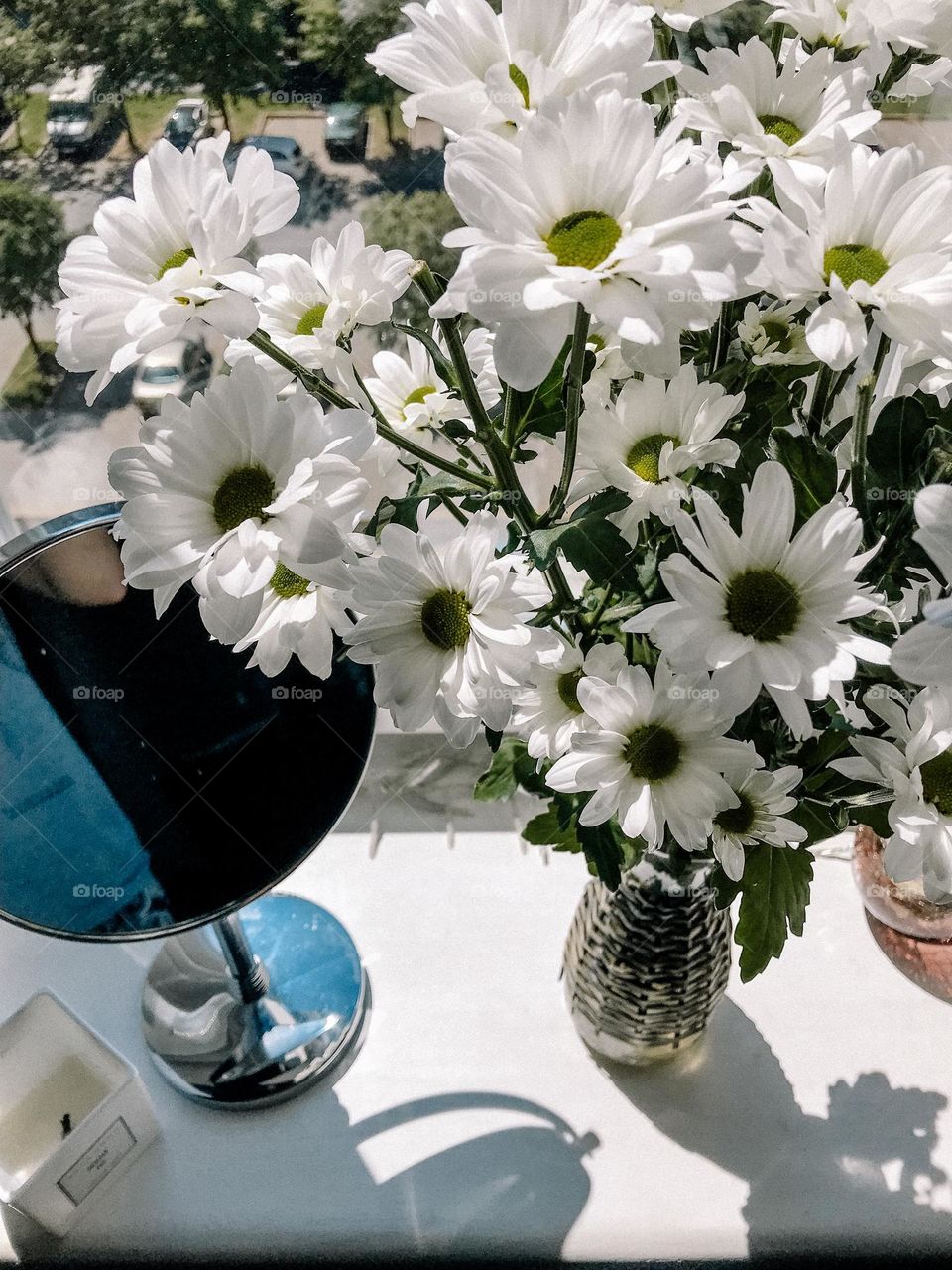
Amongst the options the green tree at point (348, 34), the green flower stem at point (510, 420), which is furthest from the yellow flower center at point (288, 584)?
the green tree at point (348, 34)

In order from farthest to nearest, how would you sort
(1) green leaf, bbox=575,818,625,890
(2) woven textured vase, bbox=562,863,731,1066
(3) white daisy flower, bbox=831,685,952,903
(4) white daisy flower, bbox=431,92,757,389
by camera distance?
(2) woven textured vase, bbox=562,863,731,1066
(1) green leaf, bbox=575,818,625,890
(3) white daisy flower, bbox=831,685,952,903
(4) white daisy flower, bbox=431,92,757,389

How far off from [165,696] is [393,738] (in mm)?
415

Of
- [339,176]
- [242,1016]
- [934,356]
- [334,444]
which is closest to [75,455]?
[339,176]

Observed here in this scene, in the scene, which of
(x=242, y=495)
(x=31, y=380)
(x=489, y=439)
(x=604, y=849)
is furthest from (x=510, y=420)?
(x=31, y=380)

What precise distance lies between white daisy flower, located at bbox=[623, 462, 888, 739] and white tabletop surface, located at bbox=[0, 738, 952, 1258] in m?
0.55

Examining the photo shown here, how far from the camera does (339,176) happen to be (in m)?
0.74

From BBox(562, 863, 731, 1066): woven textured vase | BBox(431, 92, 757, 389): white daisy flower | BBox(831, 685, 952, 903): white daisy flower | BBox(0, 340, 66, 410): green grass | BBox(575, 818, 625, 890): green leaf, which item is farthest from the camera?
BBox(0, 340, 66, 410): green grass

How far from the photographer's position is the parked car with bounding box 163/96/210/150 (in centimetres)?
71

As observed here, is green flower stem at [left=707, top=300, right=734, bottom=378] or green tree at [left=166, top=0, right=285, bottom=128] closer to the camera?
green flower stem at [left=707, top=300, right=734, bottom=378]

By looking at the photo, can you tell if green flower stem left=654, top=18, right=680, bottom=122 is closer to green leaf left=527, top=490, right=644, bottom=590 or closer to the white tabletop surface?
green leaf left=527, top=490, right=644, bottom=590

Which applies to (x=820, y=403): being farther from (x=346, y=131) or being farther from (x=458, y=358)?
(x=346, y=131)

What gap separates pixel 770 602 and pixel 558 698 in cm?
12

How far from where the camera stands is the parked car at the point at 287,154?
0.73 meters

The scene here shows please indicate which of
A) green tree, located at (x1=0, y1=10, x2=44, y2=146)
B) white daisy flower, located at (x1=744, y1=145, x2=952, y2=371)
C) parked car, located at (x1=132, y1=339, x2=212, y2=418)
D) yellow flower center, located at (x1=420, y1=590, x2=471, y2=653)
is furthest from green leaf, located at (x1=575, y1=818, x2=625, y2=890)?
green tree, located at (x1=0, y1=10, x2=44, y2=146)
